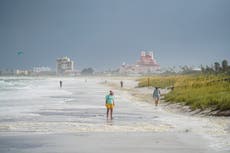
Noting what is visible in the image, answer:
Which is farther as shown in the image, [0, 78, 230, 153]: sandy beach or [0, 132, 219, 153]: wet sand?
[0, 78, 230, 153]: sandy beach

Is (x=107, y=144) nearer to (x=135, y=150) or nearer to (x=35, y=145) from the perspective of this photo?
(x=135, y=150)

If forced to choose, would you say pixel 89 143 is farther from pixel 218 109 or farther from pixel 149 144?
pixel 218 109

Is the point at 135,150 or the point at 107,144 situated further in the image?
the point at 107,144

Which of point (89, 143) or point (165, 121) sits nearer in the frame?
point (89, 143)

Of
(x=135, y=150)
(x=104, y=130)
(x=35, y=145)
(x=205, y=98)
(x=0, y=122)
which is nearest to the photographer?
(x=135, y=150)

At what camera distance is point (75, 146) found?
1388 cm

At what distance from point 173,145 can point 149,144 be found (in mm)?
762

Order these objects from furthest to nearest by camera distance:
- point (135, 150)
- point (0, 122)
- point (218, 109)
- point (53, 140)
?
point (218, 109)
point (0, 122)
point (53, 140)
point (135, 150)

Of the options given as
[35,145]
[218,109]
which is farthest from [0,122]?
[218,109]

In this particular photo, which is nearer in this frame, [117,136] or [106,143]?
[106,143]

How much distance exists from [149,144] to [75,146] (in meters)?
2.38

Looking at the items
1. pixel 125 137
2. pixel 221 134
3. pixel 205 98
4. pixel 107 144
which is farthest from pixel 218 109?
pixel 107 144

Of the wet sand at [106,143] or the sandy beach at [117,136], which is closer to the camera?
the wet sand at [106,143]

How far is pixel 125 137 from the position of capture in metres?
16.0
